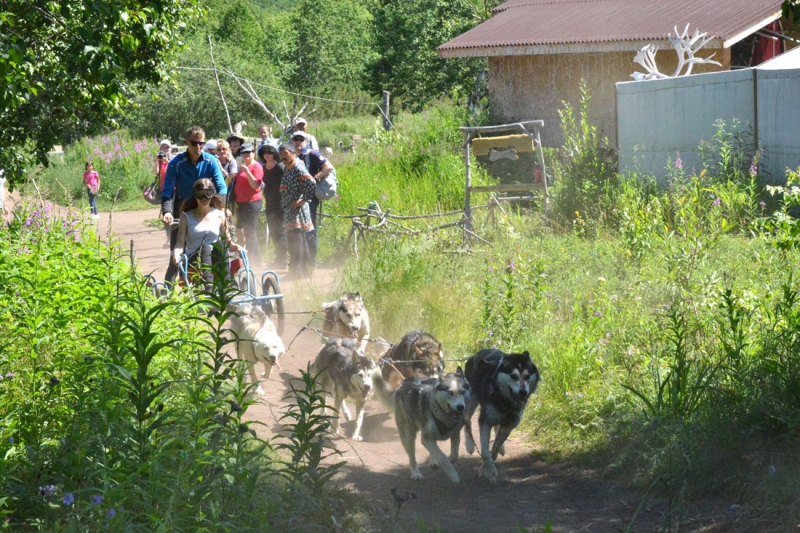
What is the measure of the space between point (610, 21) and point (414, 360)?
15636 millimetres

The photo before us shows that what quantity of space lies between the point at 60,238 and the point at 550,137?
14826 mm

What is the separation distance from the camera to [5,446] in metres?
4.91

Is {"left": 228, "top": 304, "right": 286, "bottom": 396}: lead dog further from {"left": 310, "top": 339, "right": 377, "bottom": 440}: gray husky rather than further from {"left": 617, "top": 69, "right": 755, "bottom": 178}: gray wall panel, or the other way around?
{"left": 617, "top": 69, "right": 755, "bottom": 178}: gray wall panel

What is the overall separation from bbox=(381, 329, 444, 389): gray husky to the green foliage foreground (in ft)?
6.36

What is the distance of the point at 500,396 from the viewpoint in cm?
677

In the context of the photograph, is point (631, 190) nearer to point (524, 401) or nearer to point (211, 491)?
point (524, 401)

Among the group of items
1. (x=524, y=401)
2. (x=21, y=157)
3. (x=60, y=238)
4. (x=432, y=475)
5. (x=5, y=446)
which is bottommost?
(x=432, y=475)

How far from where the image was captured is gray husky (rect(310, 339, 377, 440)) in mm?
7449

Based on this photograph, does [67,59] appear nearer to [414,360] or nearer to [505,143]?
[414,360]

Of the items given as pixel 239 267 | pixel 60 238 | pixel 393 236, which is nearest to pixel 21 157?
pixel 60 238

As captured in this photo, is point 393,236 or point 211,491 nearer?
point 211,491

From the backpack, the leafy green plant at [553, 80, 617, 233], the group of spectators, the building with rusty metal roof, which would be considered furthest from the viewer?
the building with rusty metal roof

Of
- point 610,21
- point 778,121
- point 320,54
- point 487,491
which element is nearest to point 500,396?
point 487,491

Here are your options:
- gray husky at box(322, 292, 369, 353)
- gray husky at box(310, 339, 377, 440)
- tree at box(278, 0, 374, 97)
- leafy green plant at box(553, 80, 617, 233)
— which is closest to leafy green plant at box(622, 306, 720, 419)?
gray husky at box(310, 339, 377, 440)
